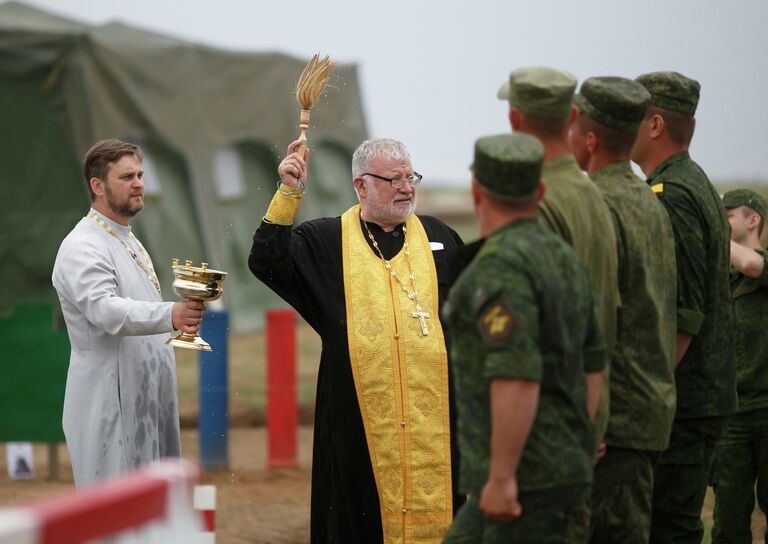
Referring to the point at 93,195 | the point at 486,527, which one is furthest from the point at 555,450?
the point at 93,195

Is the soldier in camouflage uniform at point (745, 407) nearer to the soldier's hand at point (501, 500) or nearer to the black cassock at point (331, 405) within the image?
the black cassock at point (331, 405)

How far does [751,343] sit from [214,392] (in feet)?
16.3

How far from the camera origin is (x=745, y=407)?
5961 mm

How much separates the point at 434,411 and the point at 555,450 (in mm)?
1949

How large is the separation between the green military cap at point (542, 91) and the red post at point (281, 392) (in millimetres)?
6141

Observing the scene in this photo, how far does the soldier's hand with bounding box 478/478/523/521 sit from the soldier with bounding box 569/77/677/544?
0.88 meters

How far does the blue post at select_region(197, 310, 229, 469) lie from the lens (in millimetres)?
9594

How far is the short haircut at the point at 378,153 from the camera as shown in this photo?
17.8ft

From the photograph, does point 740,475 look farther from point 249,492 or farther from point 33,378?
point 33,378

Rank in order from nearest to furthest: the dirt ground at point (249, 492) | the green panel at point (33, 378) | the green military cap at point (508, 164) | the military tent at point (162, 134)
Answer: the green military cap at point (508, 164) < the dirt ground at point (249, 492) < the green panel at point (33, 378) < the military tent at point (162, 134)

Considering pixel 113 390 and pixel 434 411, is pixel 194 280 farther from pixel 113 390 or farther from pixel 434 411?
pixel 434 411

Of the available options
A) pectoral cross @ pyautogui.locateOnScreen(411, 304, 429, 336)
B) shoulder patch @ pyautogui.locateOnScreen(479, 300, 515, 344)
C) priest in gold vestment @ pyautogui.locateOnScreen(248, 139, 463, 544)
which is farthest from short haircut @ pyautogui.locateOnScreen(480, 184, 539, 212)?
pectoral cross @ pyautogui.locateOnScreen(411, 304, 429, 336)

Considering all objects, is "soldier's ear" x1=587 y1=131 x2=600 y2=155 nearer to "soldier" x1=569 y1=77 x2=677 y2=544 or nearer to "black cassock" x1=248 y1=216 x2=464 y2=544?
"soldier" x1=569 y1=77 x2=677 y2=544

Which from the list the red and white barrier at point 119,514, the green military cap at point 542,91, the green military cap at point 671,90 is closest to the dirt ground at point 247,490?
the green military cap at point 671,90
